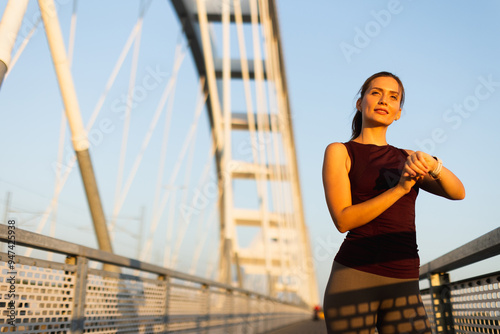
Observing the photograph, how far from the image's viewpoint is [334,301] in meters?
1.63

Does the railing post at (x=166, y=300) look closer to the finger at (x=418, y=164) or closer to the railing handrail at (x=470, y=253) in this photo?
the railing handrail at (x=470, y=253)

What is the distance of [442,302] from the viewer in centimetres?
370

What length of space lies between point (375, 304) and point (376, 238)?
0.60 feet

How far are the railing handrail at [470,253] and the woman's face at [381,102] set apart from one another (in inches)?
22.7

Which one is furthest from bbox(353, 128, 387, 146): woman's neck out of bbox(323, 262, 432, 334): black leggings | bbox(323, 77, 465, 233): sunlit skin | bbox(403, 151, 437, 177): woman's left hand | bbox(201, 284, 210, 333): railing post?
bbox(201, 284, 210, 333): railing post

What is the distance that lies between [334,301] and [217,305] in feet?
20.2

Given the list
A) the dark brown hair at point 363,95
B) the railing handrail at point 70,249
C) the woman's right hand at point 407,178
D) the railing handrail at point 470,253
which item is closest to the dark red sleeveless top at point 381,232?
the woman's right hand at point 407,178

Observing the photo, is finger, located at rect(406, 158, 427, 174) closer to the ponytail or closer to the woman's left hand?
the woman's left hand

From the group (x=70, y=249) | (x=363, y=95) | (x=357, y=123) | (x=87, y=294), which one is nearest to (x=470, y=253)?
(x=357, y=123)

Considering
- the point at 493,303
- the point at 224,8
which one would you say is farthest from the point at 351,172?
the point at 224,8

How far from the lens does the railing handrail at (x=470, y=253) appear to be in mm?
2106

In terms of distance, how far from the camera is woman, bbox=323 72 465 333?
1.58m

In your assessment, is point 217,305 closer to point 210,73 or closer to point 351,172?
point 351,172

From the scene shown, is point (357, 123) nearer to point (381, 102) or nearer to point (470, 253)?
point (381, 102)
